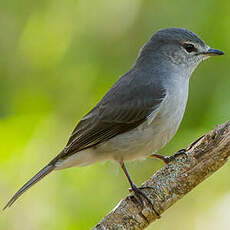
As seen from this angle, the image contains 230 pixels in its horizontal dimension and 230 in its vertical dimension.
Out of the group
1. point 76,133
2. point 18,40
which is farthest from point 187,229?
point 18,40

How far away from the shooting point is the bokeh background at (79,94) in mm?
5590

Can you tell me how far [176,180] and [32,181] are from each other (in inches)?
62.2

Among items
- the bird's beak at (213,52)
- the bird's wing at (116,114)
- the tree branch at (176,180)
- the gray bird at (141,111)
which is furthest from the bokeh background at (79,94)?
the tree branch at (176,180)

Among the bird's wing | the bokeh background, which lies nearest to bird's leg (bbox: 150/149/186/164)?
the bokeh background

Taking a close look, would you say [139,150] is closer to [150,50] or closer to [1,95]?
[150,50]

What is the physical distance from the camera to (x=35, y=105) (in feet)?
19.6

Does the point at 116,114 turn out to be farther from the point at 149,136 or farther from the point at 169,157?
the point at 169,157

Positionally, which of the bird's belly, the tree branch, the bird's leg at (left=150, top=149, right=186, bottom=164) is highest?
the bird's belly

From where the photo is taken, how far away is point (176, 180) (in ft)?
15.9

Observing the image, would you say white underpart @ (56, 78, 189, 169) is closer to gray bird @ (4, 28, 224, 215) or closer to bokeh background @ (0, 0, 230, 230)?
gray bird @ (4, 28, 224, 215)

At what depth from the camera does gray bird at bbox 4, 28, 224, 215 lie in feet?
17.9

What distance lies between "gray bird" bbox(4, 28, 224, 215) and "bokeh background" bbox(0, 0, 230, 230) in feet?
0.71

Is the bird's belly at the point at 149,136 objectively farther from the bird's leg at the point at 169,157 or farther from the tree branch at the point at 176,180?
the tree branch at the point at 176,180

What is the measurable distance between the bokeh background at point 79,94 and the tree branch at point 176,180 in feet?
1.67
